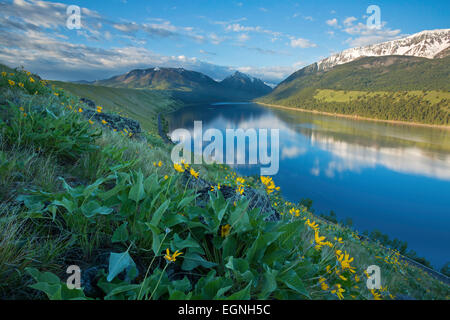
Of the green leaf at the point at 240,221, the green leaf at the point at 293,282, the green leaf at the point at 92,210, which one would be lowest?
the green leaf at the point at 293,282

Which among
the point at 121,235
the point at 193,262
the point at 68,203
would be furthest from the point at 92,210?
the point at 193,262

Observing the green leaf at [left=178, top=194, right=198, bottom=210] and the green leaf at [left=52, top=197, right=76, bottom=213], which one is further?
the green leaf at [left=178, top=194, right=198, bottom=210]

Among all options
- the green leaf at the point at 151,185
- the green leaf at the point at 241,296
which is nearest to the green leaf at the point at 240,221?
the green leaf at the point at 241,296

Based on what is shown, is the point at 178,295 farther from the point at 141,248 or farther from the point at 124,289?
the point at 141,248

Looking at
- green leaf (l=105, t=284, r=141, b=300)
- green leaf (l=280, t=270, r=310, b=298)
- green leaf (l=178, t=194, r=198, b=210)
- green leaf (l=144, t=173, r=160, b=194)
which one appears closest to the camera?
green leaf (l=105, t=284, r=141, b=300)

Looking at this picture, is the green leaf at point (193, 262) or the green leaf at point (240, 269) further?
the green leaf at point (193, 262)

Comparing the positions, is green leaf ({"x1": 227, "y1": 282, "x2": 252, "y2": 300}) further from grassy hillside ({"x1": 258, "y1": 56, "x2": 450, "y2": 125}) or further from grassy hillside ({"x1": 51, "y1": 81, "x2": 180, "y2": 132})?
grassy hillside ({"x1": 258, "y1": 56, "x2": 450, "y2": 125})

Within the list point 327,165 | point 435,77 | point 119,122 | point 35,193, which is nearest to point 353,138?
point 327,165

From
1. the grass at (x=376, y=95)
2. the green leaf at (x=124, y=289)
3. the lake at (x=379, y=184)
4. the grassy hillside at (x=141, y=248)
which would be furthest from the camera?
the grass at (x=376, y=95)

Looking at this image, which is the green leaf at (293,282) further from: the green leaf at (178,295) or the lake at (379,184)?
the lake at (379,184)

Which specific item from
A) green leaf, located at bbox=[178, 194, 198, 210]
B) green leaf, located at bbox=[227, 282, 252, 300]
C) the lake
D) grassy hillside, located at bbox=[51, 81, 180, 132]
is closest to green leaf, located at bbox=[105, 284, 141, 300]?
green leaf, located at bbox=[227, 282, 252, 300]

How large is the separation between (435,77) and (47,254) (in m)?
240
